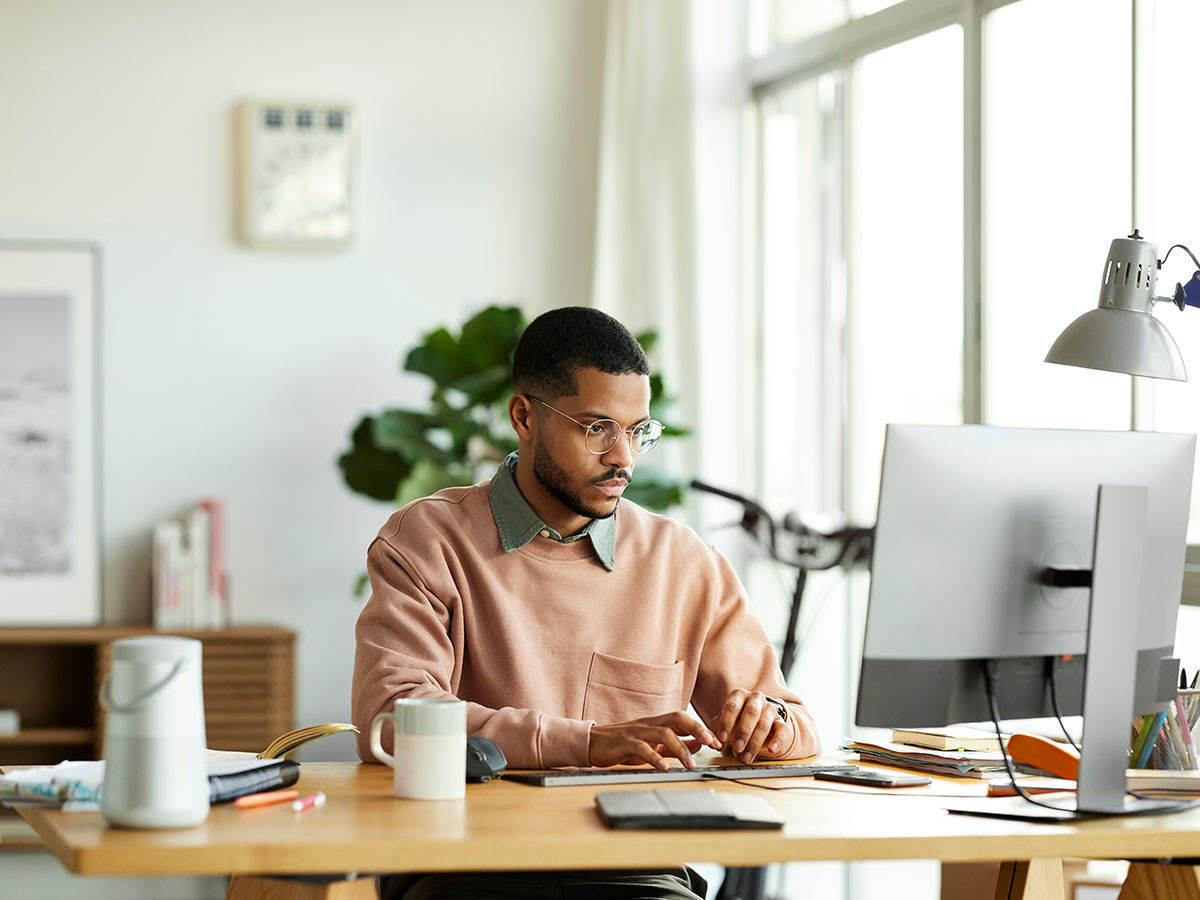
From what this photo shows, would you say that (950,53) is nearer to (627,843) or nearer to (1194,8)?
(1194,8)

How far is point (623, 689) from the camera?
2201 mm

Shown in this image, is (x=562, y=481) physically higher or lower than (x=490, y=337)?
lower

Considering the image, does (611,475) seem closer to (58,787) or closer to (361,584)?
(58,787)

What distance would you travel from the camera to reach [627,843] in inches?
57.2

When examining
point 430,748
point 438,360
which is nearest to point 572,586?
point 430,748

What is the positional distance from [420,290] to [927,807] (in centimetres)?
321

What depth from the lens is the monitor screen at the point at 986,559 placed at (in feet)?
5.48

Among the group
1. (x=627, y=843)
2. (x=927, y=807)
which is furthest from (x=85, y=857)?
(x=927, y=807)

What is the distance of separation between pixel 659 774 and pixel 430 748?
0.34 metres

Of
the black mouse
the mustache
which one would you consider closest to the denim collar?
the mustache

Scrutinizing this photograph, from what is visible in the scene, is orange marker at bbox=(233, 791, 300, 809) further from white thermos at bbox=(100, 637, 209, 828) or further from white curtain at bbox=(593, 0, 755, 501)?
white curtain at bbox=(593, 0, 755, 501)

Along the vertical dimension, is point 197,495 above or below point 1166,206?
below

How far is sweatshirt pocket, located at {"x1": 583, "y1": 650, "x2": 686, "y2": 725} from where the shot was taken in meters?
2.19

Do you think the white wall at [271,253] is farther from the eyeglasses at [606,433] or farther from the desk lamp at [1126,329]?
the desk lamp at [1126,329]
